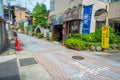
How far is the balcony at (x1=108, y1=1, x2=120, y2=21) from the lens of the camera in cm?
1565

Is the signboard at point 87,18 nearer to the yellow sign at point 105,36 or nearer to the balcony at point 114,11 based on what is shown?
the balcony at point 114,11

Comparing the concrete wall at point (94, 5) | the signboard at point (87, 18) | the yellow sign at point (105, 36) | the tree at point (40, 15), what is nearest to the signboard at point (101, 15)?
the concrete wall at point (94, 5)

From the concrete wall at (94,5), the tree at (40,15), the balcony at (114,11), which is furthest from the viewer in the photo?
the tree at (40,15)

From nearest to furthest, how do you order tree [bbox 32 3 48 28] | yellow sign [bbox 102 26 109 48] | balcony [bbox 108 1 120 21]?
yellow sign [bbox 102 26 109 48] → balcony [bbox 108 1 120 21] → tree [bbox 32 3 48 28]

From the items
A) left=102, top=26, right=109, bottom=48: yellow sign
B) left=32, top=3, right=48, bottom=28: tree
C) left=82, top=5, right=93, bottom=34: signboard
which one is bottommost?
left=102, top=26, right=109, bottom=48: yellow sign

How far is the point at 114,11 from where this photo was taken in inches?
631

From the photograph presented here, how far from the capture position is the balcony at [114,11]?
15.6 meters

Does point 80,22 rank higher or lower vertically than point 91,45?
higher

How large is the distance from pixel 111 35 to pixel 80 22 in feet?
11.9

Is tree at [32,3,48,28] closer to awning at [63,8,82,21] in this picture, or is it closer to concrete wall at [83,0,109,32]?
awning at [63,8,82,21]

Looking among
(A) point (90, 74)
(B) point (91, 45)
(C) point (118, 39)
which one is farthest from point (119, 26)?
(A) point (90, 74)

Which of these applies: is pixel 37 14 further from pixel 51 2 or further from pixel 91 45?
pixel 91 45

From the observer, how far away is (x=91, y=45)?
13.2 m

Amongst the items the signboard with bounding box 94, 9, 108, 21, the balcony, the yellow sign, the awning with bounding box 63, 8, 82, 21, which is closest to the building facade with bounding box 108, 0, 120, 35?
the balcony
